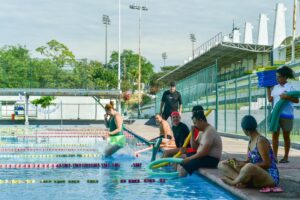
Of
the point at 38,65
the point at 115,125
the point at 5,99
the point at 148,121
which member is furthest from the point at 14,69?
the point at 115,125

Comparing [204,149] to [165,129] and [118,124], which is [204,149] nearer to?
[118,124]

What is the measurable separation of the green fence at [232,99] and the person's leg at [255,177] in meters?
8.05

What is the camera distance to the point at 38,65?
50625 mm

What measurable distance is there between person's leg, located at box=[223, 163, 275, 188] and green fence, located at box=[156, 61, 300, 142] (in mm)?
8046

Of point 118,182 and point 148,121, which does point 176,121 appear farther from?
point 148,121

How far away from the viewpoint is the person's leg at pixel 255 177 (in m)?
5.89

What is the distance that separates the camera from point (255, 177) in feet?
19.7

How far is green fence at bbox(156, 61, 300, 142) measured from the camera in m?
16.4

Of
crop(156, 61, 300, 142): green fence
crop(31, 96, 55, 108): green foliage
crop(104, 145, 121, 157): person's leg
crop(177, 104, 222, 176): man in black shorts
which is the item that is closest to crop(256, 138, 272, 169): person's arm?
crop(177, 104, 222, 176): man in black shorts

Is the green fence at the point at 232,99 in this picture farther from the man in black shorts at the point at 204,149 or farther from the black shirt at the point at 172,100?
the man in black shorts at the point at 204,149

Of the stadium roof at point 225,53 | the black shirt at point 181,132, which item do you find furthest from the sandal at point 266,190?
the stadium roof at point 225,53

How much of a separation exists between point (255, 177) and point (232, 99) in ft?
43.2

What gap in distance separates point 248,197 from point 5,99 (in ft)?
166

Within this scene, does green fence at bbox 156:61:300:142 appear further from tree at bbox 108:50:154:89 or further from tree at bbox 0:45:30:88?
tree at bbox 108:50:154:89
